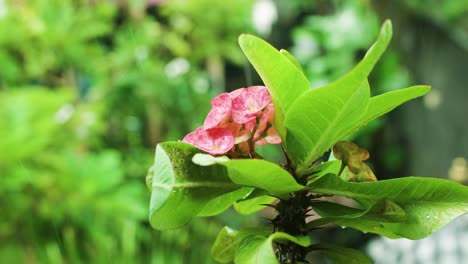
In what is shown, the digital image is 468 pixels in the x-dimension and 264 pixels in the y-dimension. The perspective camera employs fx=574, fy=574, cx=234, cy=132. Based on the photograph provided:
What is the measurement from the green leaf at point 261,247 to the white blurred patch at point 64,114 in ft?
6.73

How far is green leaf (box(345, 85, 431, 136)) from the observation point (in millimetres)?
378

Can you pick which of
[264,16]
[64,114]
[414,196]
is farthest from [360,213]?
[264,16]

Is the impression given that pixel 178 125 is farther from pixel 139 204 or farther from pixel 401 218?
pixel 401 218

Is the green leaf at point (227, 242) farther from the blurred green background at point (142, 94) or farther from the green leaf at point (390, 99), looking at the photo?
the blurred green background at point (142, 94)

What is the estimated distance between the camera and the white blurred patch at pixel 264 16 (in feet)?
9.87

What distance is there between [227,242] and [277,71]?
0.15 m

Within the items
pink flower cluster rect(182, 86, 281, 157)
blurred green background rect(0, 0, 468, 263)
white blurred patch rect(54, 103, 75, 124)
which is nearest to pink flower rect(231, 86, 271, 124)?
pink flower cluster rect(182, 86, 281, 157)

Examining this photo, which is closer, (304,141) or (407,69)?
(304,141)

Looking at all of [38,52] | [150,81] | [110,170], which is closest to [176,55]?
[150,81]

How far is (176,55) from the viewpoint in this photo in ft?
11.2

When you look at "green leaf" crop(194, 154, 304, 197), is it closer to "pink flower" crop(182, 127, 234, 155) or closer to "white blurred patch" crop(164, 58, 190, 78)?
"pink flower" crop(182, 127, 234, 155)

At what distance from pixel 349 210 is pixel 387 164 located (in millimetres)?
2696

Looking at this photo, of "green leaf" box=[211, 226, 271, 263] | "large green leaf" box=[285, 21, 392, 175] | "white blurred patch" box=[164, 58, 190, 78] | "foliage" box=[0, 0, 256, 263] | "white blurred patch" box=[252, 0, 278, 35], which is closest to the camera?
"large green leaf" box=[285, 21, 392, 175]

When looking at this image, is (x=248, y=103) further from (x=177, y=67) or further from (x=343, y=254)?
(x=177, y=67)
